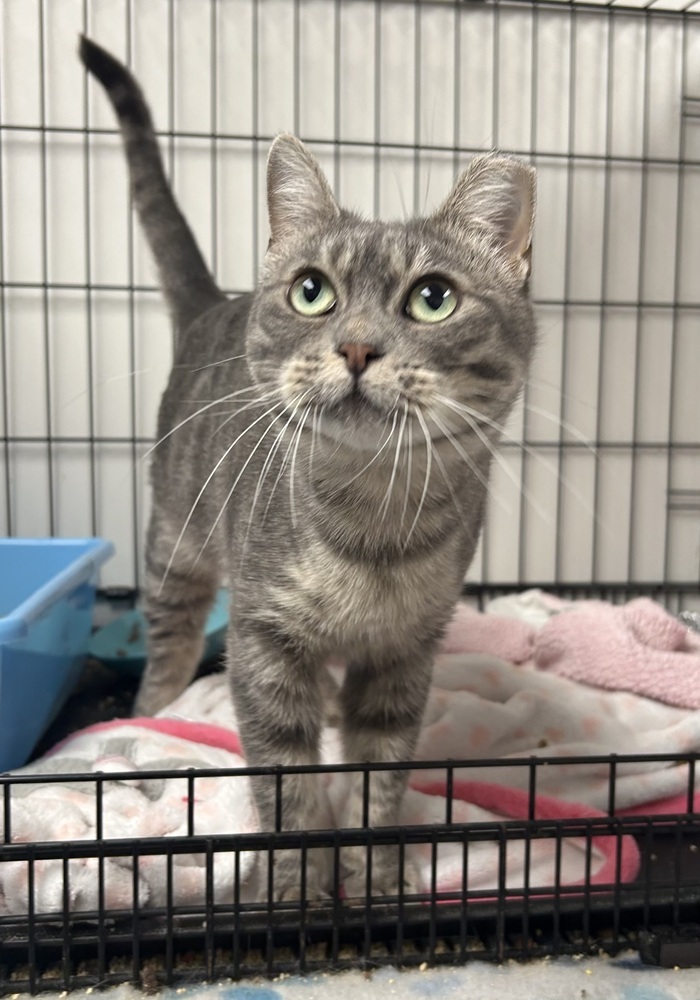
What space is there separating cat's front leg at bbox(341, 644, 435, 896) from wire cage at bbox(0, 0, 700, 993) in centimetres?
92

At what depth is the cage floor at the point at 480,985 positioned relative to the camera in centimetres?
81

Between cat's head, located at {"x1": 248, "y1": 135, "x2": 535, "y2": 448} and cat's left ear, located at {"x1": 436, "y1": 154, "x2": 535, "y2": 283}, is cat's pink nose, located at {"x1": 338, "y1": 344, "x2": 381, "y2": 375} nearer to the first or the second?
cat's head, located at {"x1": 248, "y1": 135, "x2": 535, "y2": 448}

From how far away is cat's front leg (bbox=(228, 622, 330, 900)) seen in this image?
96cm

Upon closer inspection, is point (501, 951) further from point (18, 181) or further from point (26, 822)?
point (18, 181)

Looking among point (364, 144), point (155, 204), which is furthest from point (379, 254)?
point (364, 144)

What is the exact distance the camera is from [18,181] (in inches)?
74.9

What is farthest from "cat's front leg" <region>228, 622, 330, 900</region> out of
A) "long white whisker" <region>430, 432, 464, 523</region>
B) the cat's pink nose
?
the cat's pink nose

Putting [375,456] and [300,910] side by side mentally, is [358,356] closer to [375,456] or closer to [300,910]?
[375,456]

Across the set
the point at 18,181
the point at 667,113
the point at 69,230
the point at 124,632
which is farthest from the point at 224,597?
the point at 667,113

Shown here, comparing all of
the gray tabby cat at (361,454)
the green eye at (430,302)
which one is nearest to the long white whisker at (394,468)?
the gray tabby cat at (361,454)

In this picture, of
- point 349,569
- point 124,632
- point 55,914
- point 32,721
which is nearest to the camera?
point 55,914

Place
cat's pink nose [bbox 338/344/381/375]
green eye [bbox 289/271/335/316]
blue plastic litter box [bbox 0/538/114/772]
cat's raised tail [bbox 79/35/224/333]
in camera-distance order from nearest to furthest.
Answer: cat's pink nose [bbox 338/344/381/375] < green eye [bbox 289/271/335/316] < blue plastic litter box [bbox 0/538/114/772] < cat's raised tail [bbox 79/35/224/333]

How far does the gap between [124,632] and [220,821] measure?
893mm

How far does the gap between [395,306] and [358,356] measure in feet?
0.35
